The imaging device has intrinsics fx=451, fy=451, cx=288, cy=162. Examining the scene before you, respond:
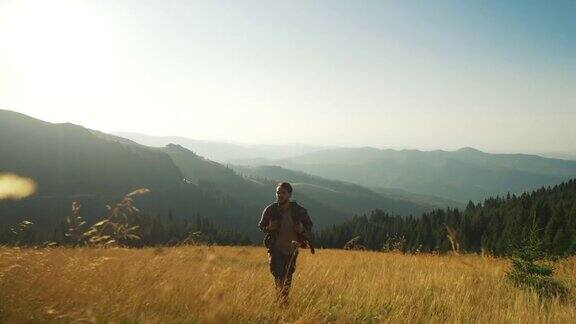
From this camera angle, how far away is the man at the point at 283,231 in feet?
26.1

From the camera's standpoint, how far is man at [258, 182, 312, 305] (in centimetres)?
796

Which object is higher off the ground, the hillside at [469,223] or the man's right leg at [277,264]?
the man's right leg at [277,264]

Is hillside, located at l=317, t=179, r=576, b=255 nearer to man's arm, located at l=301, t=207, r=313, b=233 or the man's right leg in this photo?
man's arm, located at l=301, t=207, r=313, b=233

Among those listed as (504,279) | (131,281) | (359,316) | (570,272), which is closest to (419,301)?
(359,316)

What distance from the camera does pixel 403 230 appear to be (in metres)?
112

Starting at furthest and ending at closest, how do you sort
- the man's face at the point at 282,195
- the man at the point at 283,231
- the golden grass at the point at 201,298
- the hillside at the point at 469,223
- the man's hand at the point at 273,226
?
the hillside at the point at 469,223
the man's face at the point at 282,195
the man's hand at the point at 273,226
the man at the point at 283,231
the golden grass at the point at 201,298

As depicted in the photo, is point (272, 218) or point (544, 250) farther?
point (544, 250)

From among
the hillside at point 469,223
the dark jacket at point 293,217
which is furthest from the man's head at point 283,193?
the hillside at point 469,223

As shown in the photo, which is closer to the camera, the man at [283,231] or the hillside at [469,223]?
the man at [283,231]

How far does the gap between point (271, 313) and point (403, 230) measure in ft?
366

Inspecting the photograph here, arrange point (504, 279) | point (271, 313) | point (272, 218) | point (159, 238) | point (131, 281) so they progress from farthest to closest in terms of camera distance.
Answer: point (159, 238) < point (504, 279) < point (272, 218) < point (131, 281) < point (271, 313)

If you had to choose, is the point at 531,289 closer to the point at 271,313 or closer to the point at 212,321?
the point at 271,313

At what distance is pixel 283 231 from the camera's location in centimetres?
812

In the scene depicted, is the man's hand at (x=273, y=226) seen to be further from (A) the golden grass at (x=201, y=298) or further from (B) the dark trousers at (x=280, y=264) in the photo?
(A) the golden grass at (x=201, y=298)
